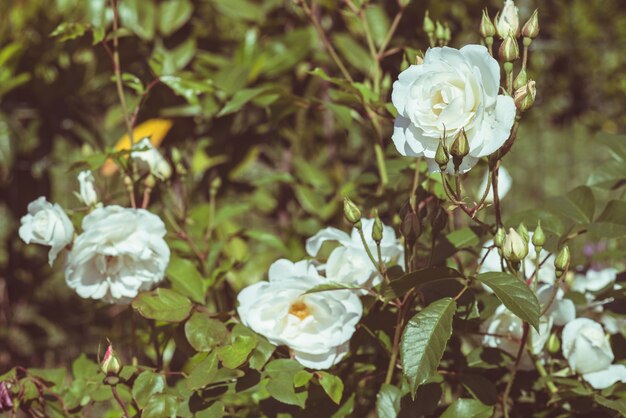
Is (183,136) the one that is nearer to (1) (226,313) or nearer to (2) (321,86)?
(2) (321,86)

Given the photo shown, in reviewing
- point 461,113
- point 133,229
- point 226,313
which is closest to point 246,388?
point 226,313

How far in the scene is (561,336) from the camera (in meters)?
1.15

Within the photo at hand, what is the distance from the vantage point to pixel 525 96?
2.77 ft

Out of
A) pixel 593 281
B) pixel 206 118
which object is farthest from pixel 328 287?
pixel 206 118

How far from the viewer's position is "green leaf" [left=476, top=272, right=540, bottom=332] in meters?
0.82

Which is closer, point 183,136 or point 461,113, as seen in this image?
point 461,113

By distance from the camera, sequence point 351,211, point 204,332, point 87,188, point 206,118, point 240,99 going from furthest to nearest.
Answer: point 206,118 < point 240,99 < point 87,188 < point 204,332 < point 351,211

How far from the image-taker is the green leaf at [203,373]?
95 centimetres

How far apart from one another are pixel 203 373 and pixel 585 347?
0.45m

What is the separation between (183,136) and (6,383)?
910mm

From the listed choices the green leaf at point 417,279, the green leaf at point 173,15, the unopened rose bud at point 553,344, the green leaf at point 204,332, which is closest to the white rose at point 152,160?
the green leaf at point 204,332

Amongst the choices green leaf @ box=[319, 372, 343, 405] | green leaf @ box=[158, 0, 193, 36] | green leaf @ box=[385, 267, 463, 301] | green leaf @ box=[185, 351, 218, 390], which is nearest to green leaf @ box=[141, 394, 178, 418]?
green leaf @ box=[185, 351, 218, 390]

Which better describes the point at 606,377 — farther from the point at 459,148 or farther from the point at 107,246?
the point at 107,246

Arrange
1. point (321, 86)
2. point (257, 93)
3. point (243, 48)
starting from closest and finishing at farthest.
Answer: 1. point (257, 93)
2. point (243, 48)
3. point (321, 86)
